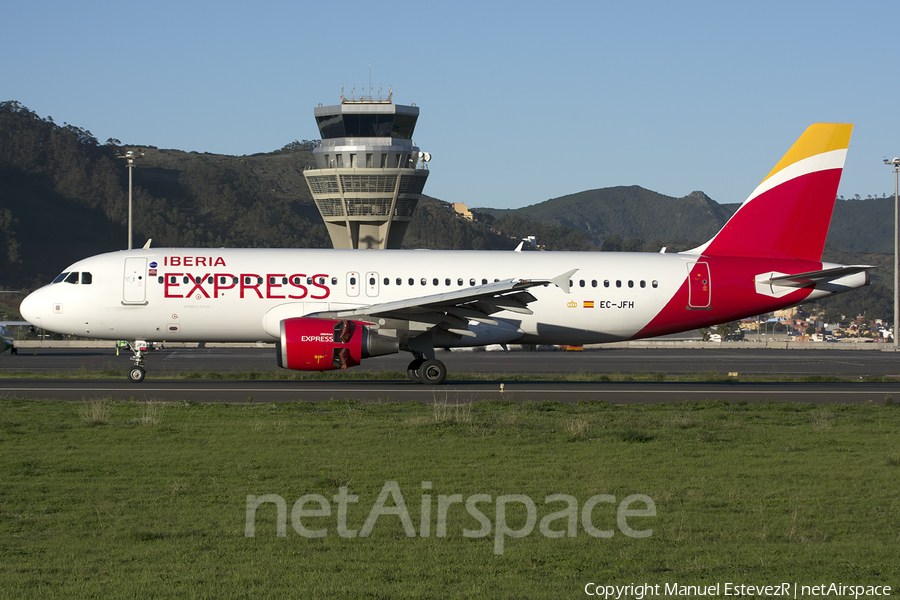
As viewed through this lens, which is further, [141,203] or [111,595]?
[141,203]

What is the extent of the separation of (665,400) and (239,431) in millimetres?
10616

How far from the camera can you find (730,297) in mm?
24609

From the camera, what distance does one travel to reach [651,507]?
8539 mm

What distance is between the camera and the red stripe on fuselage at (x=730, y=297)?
2455 centimetres

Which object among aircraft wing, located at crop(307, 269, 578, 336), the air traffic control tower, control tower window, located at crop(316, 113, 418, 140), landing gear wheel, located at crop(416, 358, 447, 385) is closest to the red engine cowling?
aircraft wing, located at crop(307, 269, 578, 336)

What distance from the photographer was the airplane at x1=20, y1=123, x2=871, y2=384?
22094mm

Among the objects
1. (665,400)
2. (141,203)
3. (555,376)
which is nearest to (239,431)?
(665,400)

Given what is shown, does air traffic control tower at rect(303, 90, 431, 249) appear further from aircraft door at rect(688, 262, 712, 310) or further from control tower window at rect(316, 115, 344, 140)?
aircraft door at rect(688, 262, 712, 310)

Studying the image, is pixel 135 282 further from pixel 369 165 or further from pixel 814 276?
pixel 369 165

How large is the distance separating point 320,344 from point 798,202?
1428cm

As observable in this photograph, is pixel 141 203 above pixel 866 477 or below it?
above

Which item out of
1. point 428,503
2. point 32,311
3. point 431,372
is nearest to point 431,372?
point 431,372

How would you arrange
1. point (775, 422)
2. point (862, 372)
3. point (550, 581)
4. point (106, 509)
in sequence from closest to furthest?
point (550, 581)
point (106, 509)
point (775, 422)
point (862, 372)

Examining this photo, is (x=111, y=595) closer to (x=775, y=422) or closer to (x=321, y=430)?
(x=321, y=430)
